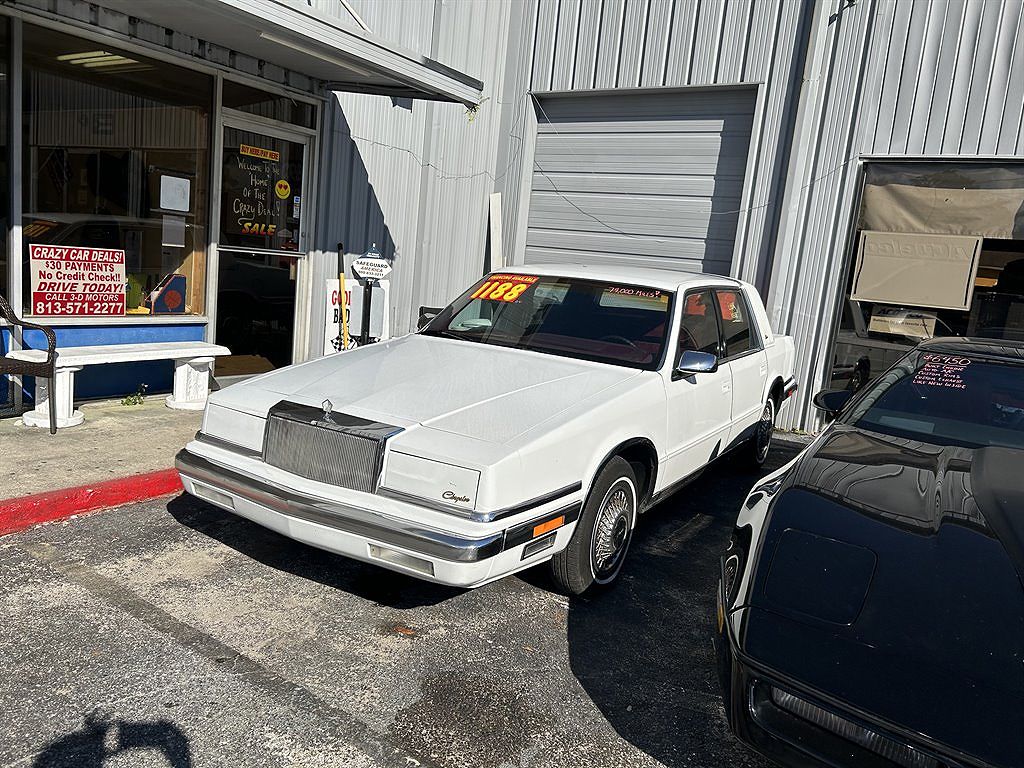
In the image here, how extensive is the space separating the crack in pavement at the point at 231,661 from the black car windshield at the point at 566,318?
238 cm

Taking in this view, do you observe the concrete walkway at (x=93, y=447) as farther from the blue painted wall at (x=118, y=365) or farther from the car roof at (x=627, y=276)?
the car roof at (x=627, y=276)

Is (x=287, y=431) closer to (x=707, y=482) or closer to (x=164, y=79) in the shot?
(x=707, y=482)

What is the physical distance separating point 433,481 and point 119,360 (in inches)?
165

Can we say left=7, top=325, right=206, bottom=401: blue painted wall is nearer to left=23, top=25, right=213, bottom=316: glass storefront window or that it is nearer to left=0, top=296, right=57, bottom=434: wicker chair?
left=23, top=25, right=213, bottom=316: glass storefront window

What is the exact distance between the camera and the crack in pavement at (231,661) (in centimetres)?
269

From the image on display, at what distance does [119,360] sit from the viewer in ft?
20.5

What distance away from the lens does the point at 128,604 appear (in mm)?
3559

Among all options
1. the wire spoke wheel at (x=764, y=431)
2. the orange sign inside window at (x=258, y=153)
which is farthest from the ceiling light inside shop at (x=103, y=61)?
the wire spoke wheel at (x=764, y=431)

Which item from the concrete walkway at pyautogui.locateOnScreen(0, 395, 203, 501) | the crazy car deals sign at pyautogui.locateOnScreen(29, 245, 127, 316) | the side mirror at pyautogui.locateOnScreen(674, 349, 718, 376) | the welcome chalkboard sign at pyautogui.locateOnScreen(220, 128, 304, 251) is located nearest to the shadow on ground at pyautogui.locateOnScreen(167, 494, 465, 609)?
the concrete walkway at pyautogui.locateOnScreen(0, 395, 203, 501)

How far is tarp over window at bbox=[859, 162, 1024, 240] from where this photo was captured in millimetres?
7668

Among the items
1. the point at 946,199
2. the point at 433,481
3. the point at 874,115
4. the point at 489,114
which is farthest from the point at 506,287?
the point at 489,114

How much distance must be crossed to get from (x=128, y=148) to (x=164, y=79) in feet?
2.29

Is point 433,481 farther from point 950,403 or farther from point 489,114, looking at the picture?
point 489,114

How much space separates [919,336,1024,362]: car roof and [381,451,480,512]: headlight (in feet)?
10.3
